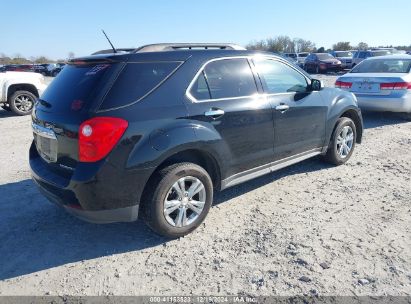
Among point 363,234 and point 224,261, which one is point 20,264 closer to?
point 224,261

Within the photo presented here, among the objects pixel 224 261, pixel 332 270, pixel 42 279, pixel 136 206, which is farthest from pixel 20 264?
pixel 332 270

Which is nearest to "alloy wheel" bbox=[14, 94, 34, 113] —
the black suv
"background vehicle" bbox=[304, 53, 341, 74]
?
the black suv

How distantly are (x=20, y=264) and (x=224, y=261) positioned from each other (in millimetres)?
1791

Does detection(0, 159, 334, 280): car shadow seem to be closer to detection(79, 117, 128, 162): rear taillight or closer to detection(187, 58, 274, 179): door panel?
detection(187, 58, 274, 179): door panel

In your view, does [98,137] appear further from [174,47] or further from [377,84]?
[377,84]

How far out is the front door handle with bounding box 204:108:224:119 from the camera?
3457mm

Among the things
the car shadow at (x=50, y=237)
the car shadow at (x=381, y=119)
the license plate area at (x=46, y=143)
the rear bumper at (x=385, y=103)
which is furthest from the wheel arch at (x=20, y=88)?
the car shadow at (x=381, y=119)

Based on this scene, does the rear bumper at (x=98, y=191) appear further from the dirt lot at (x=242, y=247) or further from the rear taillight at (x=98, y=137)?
the dirt lot at (x=242, y=247)

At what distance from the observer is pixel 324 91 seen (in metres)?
4.99

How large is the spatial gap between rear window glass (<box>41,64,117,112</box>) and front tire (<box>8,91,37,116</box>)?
7.93m

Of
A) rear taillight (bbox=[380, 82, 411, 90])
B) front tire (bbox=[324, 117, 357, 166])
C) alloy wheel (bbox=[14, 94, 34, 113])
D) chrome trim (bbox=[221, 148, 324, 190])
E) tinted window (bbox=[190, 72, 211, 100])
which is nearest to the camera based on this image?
tinted window (bbox=[190, 72, 211, 100])

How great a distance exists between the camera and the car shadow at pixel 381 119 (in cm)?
831

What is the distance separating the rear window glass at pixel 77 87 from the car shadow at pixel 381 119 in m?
6.77

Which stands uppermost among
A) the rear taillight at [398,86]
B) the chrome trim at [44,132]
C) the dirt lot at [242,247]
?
the chrome trim at [44,132]
